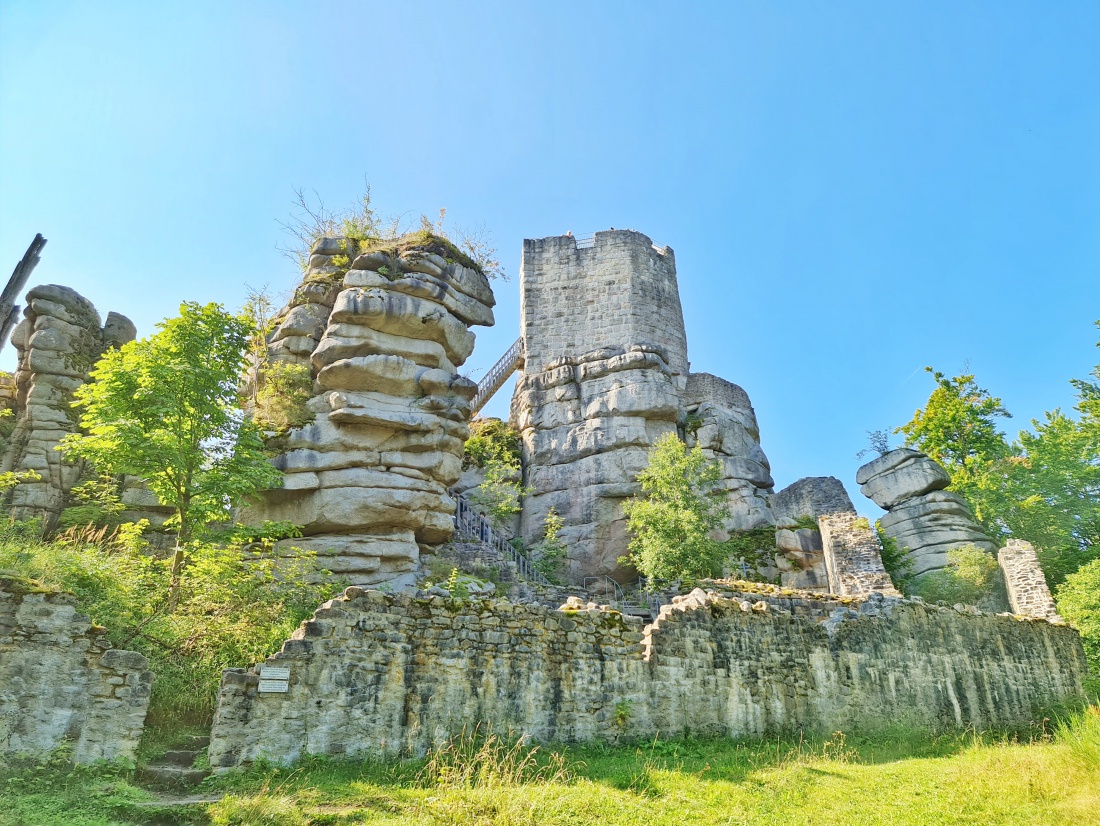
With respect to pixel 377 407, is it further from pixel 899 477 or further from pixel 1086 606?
pixel 1086 606

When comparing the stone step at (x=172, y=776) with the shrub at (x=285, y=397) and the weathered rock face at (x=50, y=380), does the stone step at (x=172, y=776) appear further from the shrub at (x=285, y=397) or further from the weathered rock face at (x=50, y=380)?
the shrub at (x=285, y=397)

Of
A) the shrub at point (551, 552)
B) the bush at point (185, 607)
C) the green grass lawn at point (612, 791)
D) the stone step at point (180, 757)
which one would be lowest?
the green grass lawn at point (612, 791)

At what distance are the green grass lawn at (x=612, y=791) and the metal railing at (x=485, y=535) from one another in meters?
11.5

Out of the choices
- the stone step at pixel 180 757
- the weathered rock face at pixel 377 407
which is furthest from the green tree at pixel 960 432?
the stone step at pixel 180 757

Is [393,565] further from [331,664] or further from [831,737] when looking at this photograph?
[831,737]

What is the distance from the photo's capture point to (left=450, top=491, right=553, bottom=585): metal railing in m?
20.3

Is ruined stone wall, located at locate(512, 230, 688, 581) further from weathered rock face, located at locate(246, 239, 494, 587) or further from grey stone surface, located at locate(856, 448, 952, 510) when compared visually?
grey stone surface, located at locate(856, 448, 952, 510)

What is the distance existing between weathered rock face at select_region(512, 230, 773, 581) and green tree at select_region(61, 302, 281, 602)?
39.3 feet

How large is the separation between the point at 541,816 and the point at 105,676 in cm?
469

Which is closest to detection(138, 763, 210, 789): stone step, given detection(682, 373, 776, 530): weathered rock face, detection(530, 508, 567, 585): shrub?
detection(530, 508, 567, 585): shrub

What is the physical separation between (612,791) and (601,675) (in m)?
2.31

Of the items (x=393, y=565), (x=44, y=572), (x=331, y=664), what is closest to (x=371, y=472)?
(x=393, y=565)

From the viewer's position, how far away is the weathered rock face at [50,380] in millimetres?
16500

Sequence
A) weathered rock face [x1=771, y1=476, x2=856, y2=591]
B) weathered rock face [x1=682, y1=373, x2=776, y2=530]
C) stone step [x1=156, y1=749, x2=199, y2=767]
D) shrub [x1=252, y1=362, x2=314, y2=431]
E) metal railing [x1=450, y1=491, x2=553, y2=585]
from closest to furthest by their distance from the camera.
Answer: stone step [x1=156, y1=749, x2=199, y2=767]
shrub [x1=252, y1=362, x2=314, y2=431]
metal railing [x1=450, y1=491, x2=553, y2=585]
weathered rock face [x1=771, y1=476, x2=856, y2=591]
weathered rock face [x1=682, y1=373, x2=776, y2=530]
